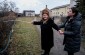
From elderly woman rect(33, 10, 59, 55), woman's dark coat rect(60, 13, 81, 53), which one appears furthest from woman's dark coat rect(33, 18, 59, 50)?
woman's dark coat rect(60, 13, 81, 53)

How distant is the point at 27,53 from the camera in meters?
8.43

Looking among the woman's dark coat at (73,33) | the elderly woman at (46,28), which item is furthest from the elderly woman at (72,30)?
the elderly woman at (46,28)

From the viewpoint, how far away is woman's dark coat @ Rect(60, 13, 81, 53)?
226 inches

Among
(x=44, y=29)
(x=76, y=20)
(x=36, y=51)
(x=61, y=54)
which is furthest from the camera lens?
(x=36, y=51)

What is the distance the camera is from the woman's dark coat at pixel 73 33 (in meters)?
5.75

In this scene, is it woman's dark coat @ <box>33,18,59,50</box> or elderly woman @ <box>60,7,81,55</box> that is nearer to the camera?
elderly woman @ <box>60,7,81,55</box>

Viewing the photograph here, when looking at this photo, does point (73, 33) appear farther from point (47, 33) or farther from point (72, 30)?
point (47, 33)

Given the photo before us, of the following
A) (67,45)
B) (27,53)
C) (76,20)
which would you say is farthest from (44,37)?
(27,53)

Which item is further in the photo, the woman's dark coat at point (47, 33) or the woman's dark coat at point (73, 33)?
the woman's dark coat at point (47, 33)

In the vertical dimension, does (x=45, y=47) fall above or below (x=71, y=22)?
below

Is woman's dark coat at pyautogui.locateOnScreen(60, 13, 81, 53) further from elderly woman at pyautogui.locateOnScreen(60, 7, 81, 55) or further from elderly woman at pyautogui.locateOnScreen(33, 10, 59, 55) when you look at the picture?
elderly woman at pyautogui.locateOnScreen(33, 10, 59, 55)

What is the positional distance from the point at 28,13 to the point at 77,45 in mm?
92531

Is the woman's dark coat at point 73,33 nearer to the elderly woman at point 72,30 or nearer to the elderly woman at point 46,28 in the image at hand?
the elderly woman at point 72,30

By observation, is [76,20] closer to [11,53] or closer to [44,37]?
[44,37]
